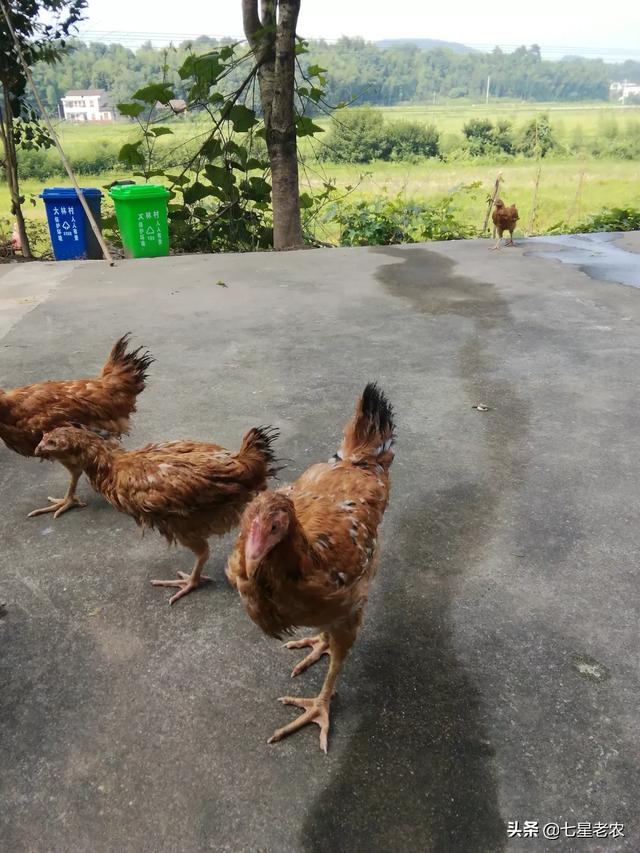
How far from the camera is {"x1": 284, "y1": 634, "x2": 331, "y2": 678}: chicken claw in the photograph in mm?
2779

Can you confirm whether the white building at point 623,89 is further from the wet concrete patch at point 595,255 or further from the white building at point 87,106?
the white building at point 87,106

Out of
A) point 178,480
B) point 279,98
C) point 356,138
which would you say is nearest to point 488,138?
point 356,138

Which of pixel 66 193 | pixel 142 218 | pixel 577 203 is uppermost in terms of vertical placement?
pixel 66 193

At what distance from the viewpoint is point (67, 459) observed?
10.9ft

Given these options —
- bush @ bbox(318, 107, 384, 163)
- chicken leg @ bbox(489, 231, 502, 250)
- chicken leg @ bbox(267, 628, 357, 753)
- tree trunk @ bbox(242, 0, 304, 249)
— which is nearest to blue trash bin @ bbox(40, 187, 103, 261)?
tree trunk @ bbox(242, 0, 304, 249)

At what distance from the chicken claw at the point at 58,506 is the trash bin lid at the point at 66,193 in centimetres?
754

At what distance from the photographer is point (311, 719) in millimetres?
2484

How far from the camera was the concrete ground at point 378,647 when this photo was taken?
85.4 inches

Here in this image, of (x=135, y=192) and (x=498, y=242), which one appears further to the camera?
(x=498, y=242)

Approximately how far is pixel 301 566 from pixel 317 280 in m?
7.23

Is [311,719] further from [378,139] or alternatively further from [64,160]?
[378,139]

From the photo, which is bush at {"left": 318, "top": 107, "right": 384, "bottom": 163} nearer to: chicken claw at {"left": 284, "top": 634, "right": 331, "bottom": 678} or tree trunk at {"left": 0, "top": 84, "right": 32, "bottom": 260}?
tree trunk at {"left": 0, "top": 84, "right": 32, "bottom": 260}

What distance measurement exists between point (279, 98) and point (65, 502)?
8.95 metres

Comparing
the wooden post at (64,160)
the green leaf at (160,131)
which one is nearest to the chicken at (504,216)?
the green leaf at (160,131)
